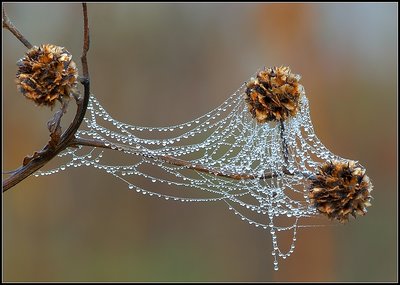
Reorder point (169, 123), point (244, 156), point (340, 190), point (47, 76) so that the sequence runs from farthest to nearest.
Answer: point (169, 123), point (244, 156), point (340, 190), point (47, 76)

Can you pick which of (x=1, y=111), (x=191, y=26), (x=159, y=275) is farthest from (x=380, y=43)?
(x=1, y=111)

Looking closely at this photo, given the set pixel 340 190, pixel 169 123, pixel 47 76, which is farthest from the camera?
pixel 169 123

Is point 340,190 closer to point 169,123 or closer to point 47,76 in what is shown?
point 47,76

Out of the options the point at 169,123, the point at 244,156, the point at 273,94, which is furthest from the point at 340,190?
the point at 169,123

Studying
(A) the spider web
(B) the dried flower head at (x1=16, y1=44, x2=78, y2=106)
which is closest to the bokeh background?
(A) the spider web

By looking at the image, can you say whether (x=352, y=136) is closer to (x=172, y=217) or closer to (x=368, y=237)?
(x=368, y=237)

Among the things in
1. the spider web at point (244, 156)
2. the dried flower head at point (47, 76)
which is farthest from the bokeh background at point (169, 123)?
the dried flower head at point (47, 76)

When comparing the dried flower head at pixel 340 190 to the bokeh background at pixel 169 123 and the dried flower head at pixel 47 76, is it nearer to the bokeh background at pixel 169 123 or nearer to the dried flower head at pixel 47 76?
the dried flower head at pixel 47 76
